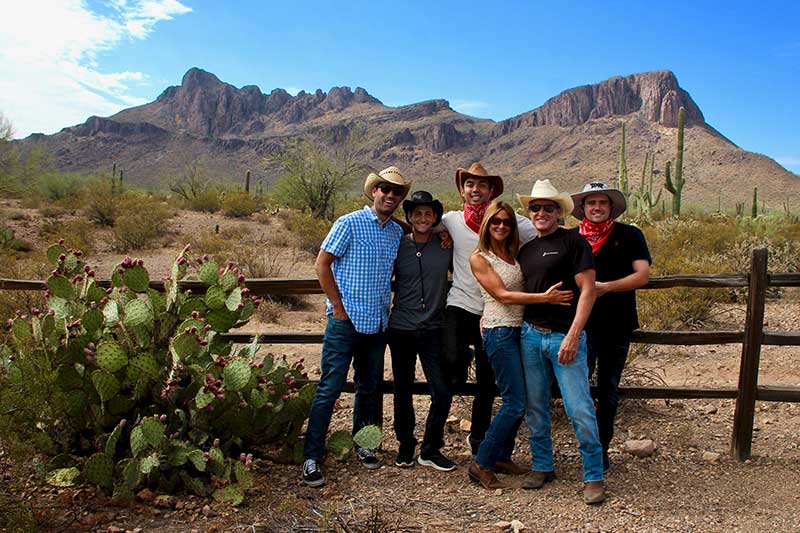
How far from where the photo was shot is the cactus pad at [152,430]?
3598 millimetres

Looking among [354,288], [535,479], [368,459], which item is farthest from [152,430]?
[535,479]

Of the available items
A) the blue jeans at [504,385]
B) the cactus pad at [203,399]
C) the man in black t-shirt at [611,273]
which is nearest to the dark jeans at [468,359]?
the blue jeans at [504,385]

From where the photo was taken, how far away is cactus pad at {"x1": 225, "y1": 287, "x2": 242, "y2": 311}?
13.5 ft

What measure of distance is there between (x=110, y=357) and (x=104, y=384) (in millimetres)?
152

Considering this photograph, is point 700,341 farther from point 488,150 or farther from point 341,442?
point 488,150

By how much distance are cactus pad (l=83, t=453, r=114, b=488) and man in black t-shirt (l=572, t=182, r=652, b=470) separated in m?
2.96

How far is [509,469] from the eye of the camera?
448cm

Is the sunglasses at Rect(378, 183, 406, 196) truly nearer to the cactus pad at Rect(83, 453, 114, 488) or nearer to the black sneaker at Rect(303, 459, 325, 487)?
the black sneaker at Rect(303, 459, 325, 487)

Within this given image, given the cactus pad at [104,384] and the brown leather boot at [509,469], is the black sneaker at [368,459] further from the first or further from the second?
the cactus pad at [104,384]

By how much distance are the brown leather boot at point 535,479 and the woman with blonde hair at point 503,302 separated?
203mm

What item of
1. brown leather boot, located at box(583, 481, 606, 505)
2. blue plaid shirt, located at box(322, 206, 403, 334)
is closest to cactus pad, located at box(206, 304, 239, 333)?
blue plaid shirt, located at box(322, 206, 403, 334)

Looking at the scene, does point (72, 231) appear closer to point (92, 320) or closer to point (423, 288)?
point (92, 320)

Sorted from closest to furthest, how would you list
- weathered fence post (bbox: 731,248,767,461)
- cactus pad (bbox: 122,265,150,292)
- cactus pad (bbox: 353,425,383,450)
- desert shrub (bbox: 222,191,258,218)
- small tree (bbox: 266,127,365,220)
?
cactus pad (bbox: 122,265,150,292) < cactus pad (bbox: 353,425,383,450) < weathered fence post (bbox: 731,248,767,461) < desert shrub (bbox: 222,191,258,218) < small tree (bbox: 266,127,365,220)

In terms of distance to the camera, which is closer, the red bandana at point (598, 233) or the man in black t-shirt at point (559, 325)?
the man in black t-shirt at point (559, 325)
